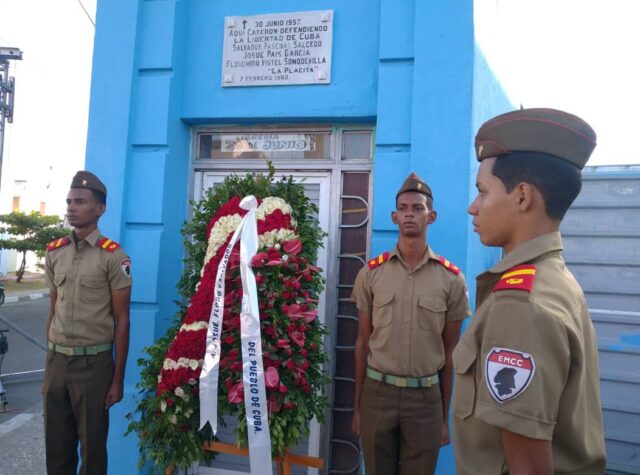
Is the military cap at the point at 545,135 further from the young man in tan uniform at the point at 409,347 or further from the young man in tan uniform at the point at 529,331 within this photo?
the young man in tan uniform at the point at 409,347

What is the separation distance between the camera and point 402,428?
2535mm

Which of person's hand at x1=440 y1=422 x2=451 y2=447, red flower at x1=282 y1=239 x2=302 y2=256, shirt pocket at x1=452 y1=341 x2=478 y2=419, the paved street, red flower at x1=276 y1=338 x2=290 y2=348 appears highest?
red flower at x1=282 y1=239 x2=302 y2=256

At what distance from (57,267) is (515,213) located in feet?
9.32

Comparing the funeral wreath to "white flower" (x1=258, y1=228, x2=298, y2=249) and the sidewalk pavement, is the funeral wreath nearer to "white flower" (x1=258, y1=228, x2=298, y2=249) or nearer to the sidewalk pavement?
"white flower" (x1=258, y1=228, x2=298, y2=249)

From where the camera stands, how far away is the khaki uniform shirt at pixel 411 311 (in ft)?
8.38

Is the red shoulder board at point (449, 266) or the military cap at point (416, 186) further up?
the military cap at point (416, 186)

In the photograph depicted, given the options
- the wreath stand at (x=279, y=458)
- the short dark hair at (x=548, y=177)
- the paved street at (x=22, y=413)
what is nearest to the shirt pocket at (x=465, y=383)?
the short dark hair at (x=548, y=177)

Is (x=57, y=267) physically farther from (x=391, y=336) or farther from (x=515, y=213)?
(x=515, y=213)

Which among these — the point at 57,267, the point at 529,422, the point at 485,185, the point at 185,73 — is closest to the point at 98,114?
the point at 185,73

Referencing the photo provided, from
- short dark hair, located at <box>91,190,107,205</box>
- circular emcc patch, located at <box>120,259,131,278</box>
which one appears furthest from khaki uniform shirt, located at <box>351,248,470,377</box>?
short dark hair, located at <box>91,190,107,205</box>

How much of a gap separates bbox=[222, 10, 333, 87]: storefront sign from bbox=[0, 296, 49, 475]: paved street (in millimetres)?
3263

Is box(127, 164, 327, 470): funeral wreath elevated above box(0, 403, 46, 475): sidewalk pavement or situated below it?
above

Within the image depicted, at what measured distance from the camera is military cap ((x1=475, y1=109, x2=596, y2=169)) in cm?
123

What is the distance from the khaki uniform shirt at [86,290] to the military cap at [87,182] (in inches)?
11.5
